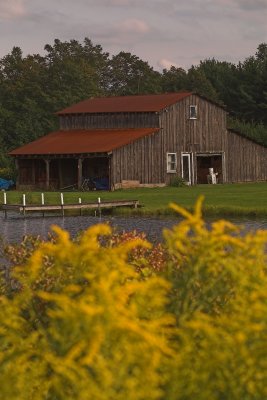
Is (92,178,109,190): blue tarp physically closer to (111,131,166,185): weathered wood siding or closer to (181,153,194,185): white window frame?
(111,131,166,185): weathered wood siding

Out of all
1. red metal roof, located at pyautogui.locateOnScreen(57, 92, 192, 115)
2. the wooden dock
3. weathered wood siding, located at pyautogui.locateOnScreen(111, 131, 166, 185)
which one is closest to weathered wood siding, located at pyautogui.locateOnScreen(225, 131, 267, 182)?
red metal roof, located at pyautogui.locateOnScreen(57, 92, 192, 115)

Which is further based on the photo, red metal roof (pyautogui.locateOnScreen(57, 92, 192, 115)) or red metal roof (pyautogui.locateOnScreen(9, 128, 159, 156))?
red metal roof (pyautogui.locateOnScreen(57, 92, 192, 115))

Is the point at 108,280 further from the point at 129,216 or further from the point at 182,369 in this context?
the point at 129,216

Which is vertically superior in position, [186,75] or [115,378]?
[186,75]

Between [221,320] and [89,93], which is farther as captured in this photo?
[89,93]

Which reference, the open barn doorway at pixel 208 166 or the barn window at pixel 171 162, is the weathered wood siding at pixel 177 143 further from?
the open barn doorway at pixel 208 166

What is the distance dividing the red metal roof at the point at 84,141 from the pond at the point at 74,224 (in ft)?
53.2

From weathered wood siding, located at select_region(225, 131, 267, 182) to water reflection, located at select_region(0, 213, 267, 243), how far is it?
2641cm

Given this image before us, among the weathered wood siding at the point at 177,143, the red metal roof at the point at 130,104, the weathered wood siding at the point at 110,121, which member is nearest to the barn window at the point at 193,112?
the weathered wood siding at the point at 177,143

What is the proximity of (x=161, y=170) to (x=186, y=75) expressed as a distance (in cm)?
6006

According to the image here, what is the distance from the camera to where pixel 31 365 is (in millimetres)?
5039

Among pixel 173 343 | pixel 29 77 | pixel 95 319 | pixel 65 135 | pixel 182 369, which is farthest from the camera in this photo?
pixel 29 77

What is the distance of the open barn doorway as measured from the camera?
66562mm

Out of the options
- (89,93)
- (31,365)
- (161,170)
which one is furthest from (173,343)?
(89,93)
